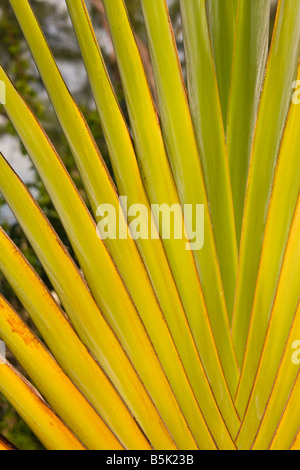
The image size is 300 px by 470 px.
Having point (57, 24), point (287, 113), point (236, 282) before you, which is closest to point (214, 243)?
point (236, 282)

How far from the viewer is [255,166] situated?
1.72 feet

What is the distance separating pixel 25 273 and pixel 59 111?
18 cm

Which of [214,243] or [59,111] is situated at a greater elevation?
[59,111]

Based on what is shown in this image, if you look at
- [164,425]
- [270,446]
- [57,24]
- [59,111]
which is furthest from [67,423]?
[57,24]

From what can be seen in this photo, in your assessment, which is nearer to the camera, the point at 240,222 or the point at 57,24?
the point at 240,222

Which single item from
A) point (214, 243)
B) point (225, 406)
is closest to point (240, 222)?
point (214, 243)

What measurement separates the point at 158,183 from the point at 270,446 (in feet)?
0.96

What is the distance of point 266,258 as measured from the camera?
508 millimetres

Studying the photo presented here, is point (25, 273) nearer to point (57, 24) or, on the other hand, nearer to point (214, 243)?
point (214, 243)

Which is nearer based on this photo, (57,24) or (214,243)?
(214,243)

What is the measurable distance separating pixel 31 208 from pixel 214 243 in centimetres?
20

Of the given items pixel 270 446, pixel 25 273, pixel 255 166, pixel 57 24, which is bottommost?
pixel 270 446

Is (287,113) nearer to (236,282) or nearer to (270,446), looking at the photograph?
(236,282)

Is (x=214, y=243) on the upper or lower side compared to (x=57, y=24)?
lower
